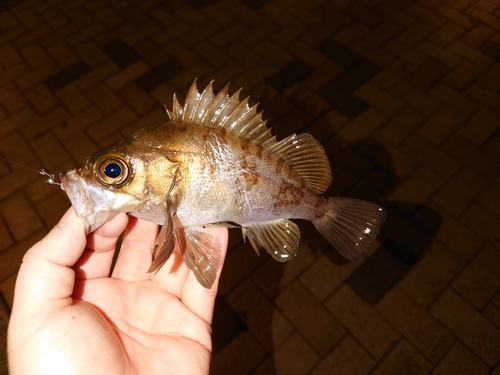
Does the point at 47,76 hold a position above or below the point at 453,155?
above

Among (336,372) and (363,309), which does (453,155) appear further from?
(336,372)

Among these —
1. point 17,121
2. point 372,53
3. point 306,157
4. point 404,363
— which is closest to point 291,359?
point 404,363

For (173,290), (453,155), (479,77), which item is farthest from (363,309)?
(479,77)

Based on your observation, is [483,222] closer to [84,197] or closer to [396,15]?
[396,15]

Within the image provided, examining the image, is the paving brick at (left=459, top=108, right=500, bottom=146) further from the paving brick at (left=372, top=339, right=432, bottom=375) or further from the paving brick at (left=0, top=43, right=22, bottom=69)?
the paving brick at (left=0, top=43, right=22, bottom=69)

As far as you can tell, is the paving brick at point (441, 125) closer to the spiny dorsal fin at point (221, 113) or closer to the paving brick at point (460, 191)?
the paving brick at point (460, 191)

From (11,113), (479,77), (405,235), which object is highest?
(11,113)
